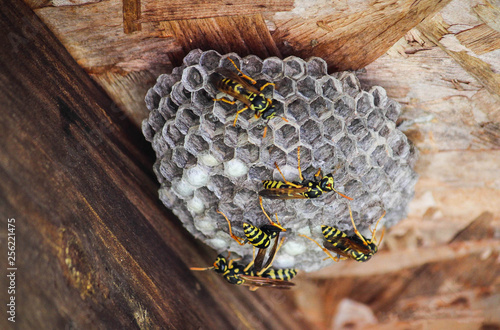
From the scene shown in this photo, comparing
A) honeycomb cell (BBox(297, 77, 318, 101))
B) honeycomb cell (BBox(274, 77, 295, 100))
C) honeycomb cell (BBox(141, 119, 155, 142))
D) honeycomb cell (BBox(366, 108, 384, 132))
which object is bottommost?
honeycomb cell (BBox(366, 108, 384, 132))

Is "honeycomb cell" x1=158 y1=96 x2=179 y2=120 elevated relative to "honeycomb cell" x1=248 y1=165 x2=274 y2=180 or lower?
elevated

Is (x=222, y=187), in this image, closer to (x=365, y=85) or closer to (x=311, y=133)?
(x=311, y=133)

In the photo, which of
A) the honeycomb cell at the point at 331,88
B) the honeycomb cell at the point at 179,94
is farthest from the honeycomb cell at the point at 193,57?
the honeycomb cell at the point at 331,88

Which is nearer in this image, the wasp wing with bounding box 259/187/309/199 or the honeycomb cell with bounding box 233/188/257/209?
the wasp wing with bounding box 259/187/309/199

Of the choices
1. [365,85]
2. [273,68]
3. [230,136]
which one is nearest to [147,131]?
[230,136]

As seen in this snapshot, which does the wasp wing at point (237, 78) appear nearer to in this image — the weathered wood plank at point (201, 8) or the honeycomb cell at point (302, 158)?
the weathered wood plank at point (201, 8)

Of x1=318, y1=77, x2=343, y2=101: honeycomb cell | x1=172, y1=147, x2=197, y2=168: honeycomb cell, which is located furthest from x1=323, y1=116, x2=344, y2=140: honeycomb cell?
x1=172, y1=147, x2=197, y2=168: honeycomb cell

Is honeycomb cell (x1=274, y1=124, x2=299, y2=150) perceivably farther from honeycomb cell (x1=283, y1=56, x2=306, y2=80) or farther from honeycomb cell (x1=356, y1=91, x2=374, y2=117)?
honeycomb cell (x1=356, y1=91, x2=374, y2=117)
